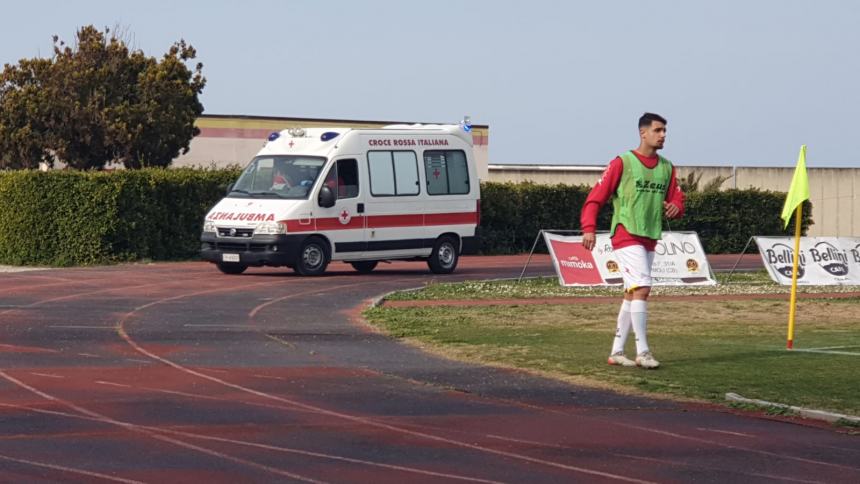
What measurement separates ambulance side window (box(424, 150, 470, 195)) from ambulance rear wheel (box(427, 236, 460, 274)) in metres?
0.95

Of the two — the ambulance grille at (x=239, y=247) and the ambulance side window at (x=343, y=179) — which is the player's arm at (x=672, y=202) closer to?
the ambulance grille at (x=239, y=247)

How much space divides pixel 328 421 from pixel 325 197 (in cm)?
1601

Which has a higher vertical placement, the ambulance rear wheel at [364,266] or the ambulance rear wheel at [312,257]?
the ambulance rear wheel at [312,257]

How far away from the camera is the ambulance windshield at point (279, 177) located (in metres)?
25.8

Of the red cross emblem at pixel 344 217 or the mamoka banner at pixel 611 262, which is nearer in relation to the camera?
the mamoka banner at pixel 611 262

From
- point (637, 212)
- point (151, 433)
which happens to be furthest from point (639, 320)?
point (151, 433)

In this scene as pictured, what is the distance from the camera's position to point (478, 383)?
11.8 metres

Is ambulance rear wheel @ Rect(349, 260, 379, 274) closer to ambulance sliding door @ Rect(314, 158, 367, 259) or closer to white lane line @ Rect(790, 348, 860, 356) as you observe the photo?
ambulance sliding door @ Rect(314, 158, 367, 259)

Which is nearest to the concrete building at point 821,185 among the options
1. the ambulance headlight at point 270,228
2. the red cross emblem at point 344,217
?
the red cross emblem at point 344,217

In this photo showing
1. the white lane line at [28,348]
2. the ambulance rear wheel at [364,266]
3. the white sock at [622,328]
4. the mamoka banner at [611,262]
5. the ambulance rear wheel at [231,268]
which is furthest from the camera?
the ambulance rear wheel at [364,266]

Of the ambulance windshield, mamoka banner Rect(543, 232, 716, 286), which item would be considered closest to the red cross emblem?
the ambulance windshield

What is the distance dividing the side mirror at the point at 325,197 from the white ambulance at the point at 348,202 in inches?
0.7

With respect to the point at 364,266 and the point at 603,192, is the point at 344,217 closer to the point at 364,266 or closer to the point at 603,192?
the point at 364,266

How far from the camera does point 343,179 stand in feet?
85.6
